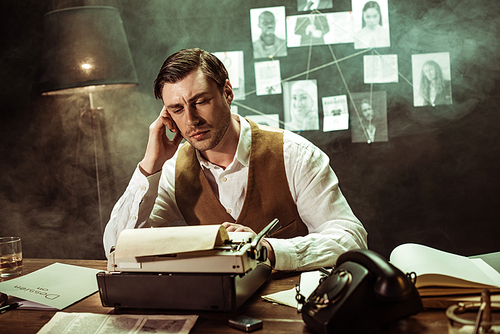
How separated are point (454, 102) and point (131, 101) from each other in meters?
2.04

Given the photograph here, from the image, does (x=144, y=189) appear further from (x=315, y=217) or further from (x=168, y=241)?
(x=168, y=241)

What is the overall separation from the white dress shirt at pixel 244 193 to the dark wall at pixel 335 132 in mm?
996

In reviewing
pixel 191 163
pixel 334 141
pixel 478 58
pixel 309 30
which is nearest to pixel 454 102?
pixel 478 58

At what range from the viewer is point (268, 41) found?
272 cm

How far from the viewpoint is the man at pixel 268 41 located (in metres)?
2.70

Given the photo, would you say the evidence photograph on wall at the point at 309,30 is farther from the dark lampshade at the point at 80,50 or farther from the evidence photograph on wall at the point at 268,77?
the dark lampshade at the point at 80,50

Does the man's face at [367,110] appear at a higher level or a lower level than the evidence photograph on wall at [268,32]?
lower

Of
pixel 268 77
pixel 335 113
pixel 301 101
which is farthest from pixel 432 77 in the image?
pixel 268 77

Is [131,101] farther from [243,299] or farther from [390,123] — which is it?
[243,299]

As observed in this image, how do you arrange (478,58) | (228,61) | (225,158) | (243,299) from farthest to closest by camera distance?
(228,61) → (478,58) → (225,158) → (243,299)

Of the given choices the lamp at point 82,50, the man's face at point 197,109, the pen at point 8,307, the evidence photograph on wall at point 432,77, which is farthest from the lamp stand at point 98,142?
the evidence photograph on wall at point 432,77

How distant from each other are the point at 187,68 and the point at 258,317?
1049 millimetres

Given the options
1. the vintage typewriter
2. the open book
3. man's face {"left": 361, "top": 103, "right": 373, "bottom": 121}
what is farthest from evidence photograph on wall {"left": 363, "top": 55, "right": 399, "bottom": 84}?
the vintage typewriter

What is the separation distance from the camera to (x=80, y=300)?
1115mm
